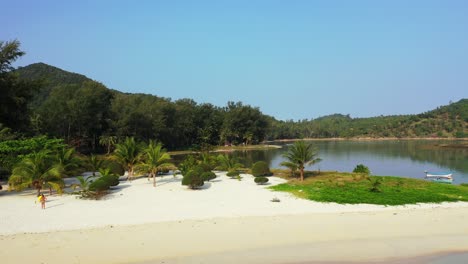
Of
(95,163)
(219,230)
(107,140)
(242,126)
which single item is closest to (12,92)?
(95,163)

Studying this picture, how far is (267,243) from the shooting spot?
13.0 m

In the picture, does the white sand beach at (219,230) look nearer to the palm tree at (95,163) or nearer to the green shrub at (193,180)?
the green shrub at (193,180)

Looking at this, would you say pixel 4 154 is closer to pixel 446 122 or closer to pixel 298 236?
pixel 298 236

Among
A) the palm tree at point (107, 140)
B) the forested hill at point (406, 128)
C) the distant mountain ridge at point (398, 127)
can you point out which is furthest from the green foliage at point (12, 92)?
the forested hill at point (406, 128)

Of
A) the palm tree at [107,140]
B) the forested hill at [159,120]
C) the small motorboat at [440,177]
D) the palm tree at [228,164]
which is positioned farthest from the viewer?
the palm tree at [107,140]

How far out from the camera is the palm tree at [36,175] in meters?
21.1

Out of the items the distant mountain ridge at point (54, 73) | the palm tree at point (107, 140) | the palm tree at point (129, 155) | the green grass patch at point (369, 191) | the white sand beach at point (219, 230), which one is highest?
the distant mountain ridge at point (54, 73)

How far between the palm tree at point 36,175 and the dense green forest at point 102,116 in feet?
21.5

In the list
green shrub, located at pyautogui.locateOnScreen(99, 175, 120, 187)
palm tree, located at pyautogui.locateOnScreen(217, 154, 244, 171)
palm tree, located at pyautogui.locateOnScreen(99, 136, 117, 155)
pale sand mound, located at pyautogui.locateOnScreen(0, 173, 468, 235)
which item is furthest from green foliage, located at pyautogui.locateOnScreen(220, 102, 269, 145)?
pale sand mound, located at pyautogui.locateOnScreen(0, 173, 468, 235)

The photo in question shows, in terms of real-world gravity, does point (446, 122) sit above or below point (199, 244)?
above

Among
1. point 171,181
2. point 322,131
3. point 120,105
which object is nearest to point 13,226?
point 171,181

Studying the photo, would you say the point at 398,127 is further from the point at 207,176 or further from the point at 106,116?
the point at 207,176

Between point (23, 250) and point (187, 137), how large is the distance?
8973 centimetres

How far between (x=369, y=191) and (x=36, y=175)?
60.6 ft
